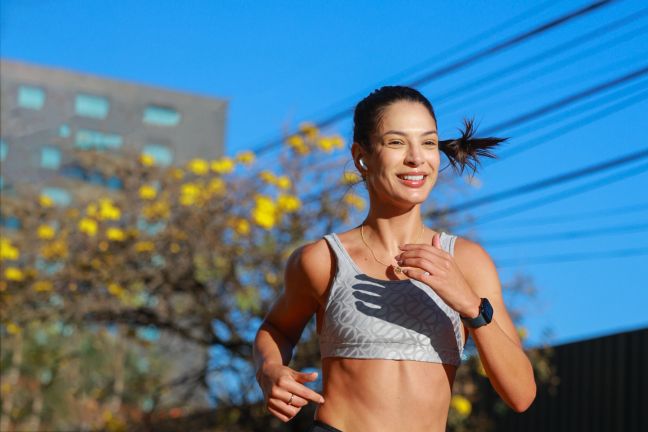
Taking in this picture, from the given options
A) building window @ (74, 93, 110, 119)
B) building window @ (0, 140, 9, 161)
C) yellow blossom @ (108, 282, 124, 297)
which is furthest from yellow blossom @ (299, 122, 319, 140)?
building window @ (74, 93, 110, 119)

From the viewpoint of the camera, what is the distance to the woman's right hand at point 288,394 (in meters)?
2.53

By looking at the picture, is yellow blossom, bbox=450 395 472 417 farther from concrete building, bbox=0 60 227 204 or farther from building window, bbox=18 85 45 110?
building window, bbox=18 85 45 110

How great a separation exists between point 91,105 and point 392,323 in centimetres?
2660

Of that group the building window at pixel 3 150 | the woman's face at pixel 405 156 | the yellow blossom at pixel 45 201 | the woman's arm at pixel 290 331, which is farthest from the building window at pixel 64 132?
the woman's face at pixel 405 156

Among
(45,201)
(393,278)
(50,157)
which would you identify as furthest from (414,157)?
(50,157)

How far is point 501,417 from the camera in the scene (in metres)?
9.90

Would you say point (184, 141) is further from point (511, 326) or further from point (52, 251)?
point (511, 326)

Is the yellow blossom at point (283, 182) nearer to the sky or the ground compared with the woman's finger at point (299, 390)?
nearer to the sky

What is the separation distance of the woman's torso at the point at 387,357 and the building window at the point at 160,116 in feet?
133

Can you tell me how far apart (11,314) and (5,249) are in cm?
63

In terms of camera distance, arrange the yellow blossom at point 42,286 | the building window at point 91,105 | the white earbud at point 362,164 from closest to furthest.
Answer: the white earbud at point 362,164 < the yellow blossom at point 42,286 < the building window at point 91,105

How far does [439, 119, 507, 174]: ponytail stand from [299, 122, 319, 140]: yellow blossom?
6675 millimetres

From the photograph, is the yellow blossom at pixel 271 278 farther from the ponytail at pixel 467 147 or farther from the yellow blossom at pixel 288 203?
the ponytail at pixel 467 147

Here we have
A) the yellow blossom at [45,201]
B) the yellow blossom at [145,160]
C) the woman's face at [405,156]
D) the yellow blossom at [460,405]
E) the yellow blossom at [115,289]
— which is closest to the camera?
the woman's face at [405,156]
